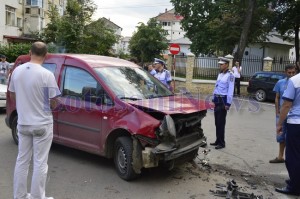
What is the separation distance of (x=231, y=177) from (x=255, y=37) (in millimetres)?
23213

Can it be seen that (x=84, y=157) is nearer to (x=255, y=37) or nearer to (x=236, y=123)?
(x=236, y=123)

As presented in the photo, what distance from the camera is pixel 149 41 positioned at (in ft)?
145

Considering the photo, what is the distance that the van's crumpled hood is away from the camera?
4996 mm


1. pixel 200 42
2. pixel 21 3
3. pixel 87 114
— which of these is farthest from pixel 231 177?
pixel 21 3

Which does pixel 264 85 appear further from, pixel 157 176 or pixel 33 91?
pixel 33 91

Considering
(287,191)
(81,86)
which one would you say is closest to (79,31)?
(81,86)

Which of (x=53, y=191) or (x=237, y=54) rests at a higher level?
(x=237, y=54)

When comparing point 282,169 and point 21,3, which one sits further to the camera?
point 21,3

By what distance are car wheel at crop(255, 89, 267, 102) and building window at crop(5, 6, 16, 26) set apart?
27.9 m

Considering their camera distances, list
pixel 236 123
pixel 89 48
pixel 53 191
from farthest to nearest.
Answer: pixel 89 48 < pixel 236 123 < pixel 53 191

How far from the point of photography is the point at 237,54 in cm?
2225

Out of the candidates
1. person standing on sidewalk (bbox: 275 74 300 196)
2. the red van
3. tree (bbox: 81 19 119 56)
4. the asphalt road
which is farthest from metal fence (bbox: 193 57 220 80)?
person standing on sidewalk (bbox: 275 74 300 196)

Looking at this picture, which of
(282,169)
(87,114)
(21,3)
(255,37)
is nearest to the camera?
(87,114)

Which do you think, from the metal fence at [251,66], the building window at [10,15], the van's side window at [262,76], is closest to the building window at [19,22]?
the building window at [10,15]
